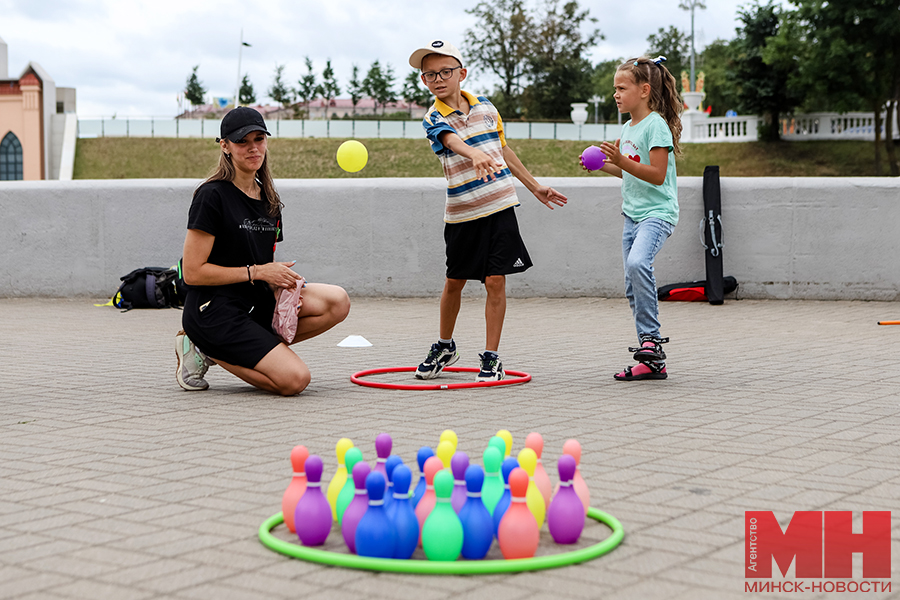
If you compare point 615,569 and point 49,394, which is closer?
point 615,569

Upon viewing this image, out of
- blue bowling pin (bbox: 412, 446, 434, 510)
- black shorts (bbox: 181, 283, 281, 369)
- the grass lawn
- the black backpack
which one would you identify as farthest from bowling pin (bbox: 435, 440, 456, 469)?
the grass lawn

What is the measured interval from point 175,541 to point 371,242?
931 centimetres

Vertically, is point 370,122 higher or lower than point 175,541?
higher

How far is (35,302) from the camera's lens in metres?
12.3

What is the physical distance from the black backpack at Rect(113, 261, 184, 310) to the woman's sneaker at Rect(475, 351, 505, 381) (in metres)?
6.05

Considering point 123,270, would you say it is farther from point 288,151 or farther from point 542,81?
point 542,81

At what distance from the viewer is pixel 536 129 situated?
6212cm

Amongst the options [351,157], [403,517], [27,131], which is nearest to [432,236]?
[351,157]

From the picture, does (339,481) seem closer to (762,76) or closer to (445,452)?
(445,452)

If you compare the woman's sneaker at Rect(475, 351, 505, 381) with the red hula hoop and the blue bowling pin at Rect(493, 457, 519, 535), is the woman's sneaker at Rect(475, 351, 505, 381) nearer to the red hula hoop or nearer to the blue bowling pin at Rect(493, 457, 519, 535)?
the red hula hoop

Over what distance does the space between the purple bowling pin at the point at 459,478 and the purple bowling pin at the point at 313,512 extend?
40cm

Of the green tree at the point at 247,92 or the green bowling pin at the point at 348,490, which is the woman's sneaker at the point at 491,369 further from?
the green tree at the point at 247,92

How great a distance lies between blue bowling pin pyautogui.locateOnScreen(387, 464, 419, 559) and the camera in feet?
9.48

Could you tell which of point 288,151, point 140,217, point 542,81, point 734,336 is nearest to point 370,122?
point 288,151
